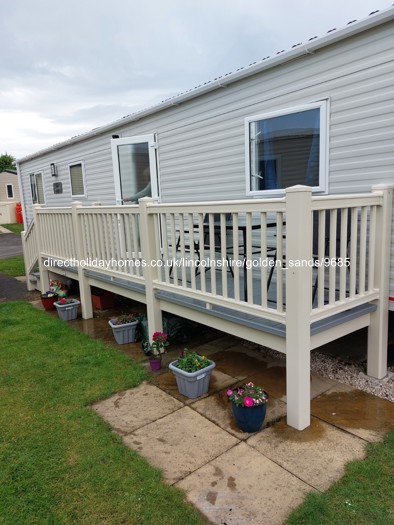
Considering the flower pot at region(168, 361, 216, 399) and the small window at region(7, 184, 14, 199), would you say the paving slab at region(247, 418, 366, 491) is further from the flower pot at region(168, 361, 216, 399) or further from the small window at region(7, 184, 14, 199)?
the small window at region(7, 184, 14, 199)

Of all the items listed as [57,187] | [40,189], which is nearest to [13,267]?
[40,189]

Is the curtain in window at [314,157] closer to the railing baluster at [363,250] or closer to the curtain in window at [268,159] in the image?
the curtain in window at [268,159]

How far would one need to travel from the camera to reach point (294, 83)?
3.76 m

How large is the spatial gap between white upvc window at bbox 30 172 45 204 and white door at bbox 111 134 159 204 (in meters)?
4.67

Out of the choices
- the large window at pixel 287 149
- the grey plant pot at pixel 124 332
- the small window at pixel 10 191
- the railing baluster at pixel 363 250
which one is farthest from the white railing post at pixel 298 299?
the small window at pixel 10 191

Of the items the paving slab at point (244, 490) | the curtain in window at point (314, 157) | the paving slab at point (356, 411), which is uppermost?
the curtain in window at point (314, 157)

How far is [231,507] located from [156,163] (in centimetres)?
463

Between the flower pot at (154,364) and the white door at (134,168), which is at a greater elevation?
the white door at (134,168)

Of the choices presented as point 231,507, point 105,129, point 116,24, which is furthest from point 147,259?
point 116,24

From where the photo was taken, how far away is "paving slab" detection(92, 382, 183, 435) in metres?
2.94

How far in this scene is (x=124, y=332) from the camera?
4574mm

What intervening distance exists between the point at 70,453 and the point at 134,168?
4.58 meters

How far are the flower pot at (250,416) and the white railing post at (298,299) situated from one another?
220 mm

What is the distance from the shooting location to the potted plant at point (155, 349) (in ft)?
12.4
